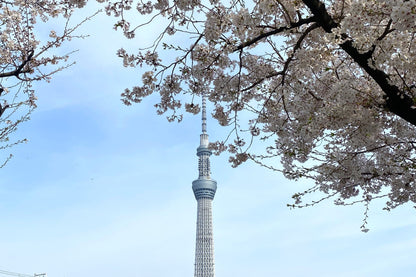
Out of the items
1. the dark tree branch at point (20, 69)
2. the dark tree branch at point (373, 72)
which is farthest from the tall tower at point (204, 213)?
the dark tree branch at point (373, 72)

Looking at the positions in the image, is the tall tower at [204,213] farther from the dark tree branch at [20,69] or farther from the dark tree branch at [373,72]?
the dark tree branch at [373,72]

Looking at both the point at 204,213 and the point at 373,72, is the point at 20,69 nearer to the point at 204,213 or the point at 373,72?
the point at 373,72

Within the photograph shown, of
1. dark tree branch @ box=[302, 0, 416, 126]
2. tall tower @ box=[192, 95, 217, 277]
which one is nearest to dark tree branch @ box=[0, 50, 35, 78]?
dark tree branch @ box=[302, 0, 416, 126]

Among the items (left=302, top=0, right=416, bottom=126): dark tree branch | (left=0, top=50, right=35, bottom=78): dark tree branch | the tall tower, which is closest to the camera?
(left=302, top=0, right=416, bottom=126): dark tree branch

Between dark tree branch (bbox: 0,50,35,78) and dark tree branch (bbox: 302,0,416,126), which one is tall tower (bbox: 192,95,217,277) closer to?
dark tree branch (bbox: 0,50,35,78)

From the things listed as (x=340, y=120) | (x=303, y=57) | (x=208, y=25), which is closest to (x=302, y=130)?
(x=340, y=120)
